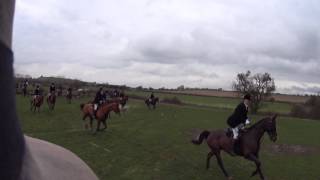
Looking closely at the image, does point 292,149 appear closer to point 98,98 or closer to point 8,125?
point 98,98

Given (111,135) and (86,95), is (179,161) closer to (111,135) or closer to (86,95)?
(111,135)

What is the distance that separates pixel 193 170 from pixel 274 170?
11.0 feet

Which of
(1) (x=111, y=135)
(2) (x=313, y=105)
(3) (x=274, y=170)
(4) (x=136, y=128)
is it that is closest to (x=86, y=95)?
(2) (x=313, y=105)

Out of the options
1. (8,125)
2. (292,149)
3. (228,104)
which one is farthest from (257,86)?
(8,125)

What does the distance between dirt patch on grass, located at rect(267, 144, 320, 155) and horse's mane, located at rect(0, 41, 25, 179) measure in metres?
25.0

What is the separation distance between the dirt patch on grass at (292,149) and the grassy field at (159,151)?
0.17 m

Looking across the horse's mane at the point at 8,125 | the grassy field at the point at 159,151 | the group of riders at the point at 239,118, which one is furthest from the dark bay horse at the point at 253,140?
the horse's mane at the point at 8,125

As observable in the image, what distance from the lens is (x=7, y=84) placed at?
3.61ft

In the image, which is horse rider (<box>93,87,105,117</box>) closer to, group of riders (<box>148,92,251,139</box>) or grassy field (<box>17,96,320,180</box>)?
grassy field (<box>17,96,320,180</box>)

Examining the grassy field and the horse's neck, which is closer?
the grassy field

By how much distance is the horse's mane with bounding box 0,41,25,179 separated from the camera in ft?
3.49

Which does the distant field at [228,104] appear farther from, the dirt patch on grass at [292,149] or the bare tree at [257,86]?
the dirt patch on grass at [292,149]

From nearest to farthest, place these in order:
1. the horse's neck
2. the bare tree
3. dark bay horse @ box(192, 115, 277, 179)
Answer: dark bay horse @ box(192, 115, 277, 179) → the horse's neck → the bare tree

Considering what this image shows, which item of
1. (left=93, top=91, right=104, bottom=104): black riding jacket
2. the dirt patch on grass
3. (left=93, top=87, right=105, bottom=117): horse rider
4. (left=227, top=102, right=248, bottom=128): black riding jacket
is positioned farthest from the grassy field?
(left=227, top=102, right=248, bottom=128): black riding jacket
